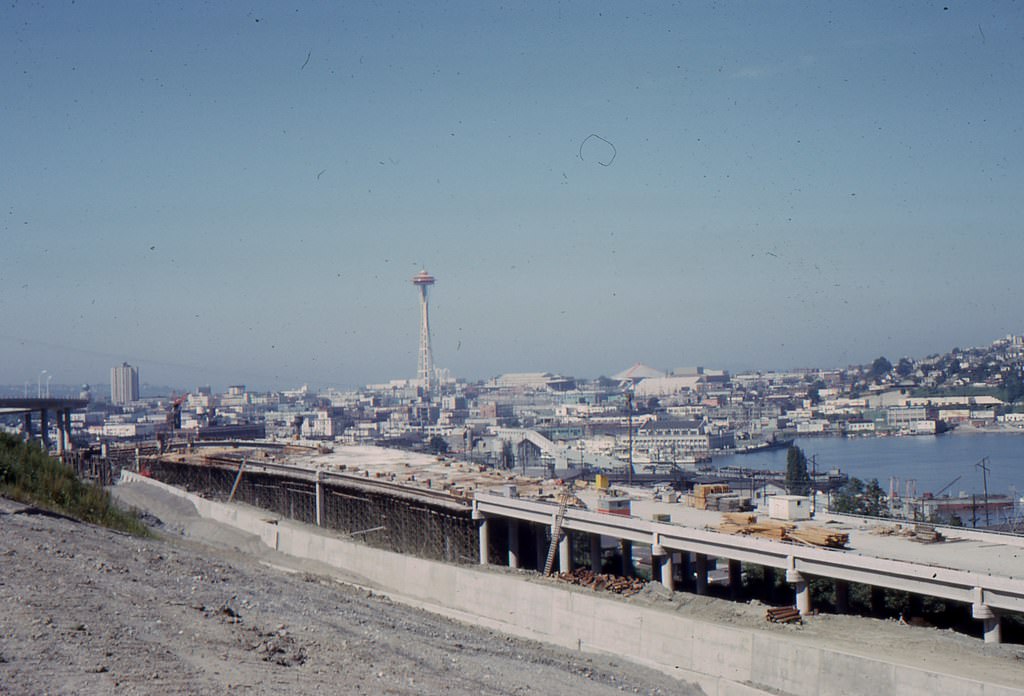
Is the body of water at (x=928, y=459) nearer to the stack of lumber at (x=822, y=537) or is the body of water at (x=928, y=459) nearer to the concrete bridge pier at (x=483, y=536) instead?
the concrete bridge pier at (x=483, y=536)

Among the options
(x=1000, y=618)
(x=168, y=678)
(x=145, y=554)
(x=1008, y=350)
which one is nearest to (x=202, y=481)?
(x=145, y=554)

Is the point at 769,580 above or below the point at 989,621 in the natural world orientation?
below

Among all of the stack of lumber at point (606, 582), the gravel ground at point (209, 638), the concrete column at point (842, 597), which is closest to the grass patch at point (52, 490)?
the gravel ground at point (209, 638)

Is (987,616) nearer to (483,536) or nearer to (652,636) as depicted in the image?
(652,636)

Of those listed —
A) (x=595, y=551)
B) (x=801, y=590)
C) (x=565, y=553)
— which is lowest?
(x=595, y=551)

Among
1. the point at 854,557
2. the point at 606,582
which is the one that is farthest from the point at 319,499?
the point at 854,557

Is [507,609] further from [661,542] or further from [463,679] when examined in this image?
[463,679]
